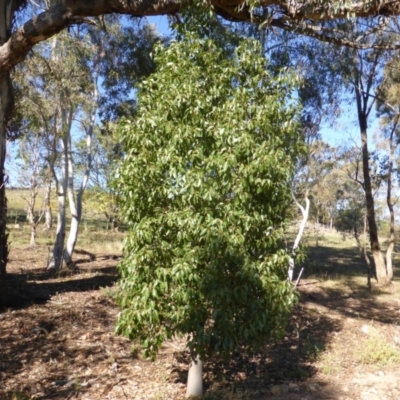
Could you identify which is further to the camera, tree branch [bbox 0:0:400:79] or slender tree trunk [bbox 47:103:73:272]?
slender tree trunk [bbox 47:103:73:272]

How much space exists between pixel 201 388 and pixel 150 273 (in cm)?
163

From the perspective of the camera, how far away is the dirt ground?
18.4 feet

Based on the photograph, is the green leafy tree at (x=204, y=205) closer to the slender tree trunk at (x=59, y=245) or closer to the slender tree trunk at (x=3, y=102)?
the slender tree trunk at (x=3, y=102)

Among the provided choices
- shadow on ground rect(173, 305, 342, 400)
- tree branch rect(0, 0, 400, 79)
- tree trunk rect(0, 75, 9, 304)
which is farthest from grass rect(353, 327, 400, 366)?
tree trunk rect(0, 75, 9, 304)

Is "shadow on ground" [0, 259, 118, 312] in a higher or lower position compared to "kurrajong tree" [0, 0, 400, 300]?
lower

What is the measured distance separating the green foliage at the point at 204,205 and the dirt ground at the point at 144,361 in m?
1.10

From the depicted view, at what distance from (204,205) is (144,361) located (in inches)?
121

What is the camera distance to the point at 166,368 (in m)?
6.38

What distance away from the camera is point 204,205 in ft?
14.6

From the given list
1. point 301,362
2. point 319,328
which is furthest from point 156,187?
point 319,328

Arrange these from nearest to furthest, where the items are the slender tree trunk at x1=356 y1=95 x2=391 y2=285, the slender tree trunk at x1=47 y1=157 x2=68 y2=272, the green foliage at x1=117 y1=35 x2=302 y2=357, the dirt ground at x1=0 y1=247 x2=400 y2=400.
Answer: the green foliage at x1=117 y1=35 x2=302 y2=357, the dirt ground at x1=0 y1=247 x2=400 y2=400, the slender tree trunk at x1=47 y1=157 x2=68 y2=272, the slender tree trunk at x1=356 y1=95 x2=391 y2=285

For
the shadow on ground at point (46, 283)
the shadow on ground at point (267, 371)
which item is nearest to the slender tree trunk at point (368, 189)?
the shadow on ground at point (267, 371)

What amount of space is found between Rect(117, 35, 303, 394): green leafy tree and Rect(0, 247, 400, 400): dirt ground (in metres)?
1.13

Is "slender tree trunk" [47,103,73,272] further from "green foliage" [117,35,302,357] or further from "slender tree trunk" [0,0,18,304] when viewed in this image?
"green foliage" [117,35,302,357]
